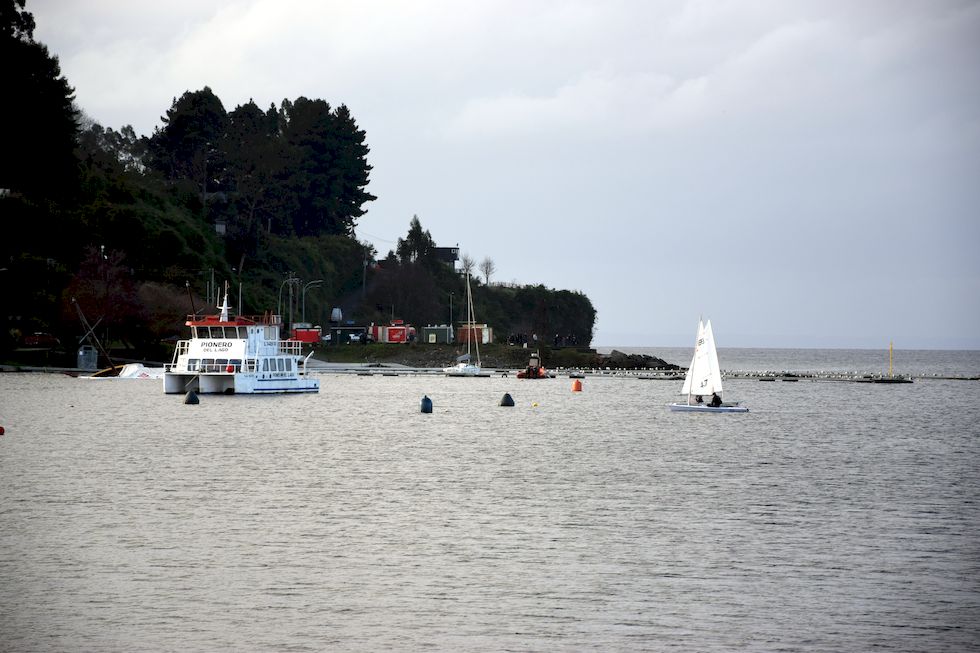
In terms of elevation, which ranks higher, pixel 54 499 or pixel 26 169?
pixel 26 169

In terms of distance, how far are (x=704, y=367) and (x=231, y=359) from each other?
49.8m

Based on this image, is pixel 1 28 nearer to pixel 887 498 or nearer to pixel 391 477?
pixel 391 477

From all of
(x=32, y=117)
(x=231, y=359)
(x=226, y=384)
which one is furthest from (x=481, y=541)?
(x=32, y=117)

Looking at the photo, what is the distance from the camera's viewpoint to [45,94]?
504 feet

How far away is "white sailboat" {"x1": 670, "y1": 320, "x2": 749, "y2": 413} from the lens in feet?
290

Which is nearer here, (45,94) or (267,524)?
(267,524)

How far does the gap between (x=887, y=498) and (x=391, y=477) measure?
21.0 metres

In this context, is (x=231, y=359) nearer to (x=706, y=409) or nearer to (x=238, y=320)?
(x=238, y=320)

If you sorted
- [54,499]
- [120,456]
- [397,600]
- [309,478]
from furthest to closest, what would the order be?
[120,456]
[309,478]
[54,499]
[397,600]

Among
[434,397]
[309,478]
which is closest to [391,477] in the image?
[309,478]

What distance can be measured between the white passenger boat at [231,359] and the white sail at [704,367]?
4458 cm

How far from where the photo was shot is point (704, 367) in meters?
91.7

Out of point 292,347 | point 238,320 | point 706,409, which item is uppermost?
point 238,320

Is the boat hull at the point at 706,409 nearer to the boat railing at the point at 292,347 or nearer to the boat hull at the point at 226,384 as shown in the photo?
the boat hull at the point at 226,384
